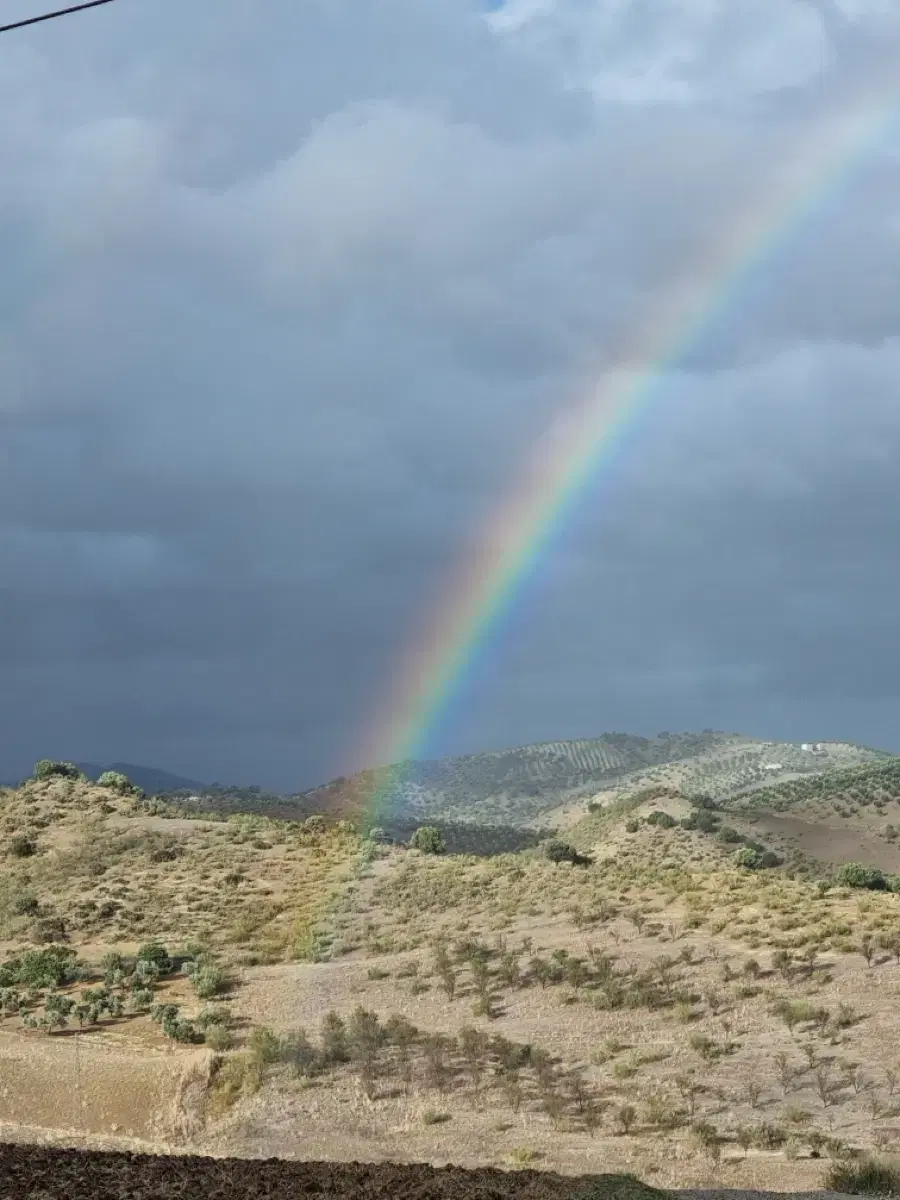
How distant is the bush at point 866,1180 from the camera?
18.1 m

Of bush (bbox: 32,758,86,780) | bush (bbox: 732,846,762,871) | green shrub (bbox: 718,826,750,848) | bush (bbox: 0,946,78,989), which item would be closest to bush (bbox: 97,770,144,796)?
bush (bbox: 32,758,86,780)

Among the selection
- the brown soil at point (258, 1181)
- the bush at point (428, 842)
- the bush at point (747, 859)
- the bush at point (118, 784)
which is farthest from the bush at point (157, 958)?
the bush at point (747, 859)

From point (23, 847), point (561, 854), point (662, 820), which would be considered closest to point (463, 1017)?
point (561, 854)

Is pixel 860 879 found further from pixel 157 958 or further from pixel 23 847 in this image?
pixel 23 847

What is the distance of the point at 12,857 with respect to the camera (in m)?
60.0

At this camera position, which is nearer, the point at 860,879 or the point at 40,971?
the point at 40,971

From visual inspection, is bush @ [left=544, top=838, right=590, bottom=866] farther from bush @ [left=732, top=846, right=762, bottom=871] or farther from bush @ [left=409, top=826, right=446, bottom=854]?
bush @ [left=732, top=846, right=762, bottom=871]

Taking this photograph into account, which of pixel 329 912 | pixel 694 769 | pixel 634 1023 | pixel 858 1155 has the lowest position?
pixel 858 1155

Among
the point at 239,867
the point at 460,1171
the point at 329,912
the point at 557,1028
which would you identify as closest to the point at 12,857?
the point at 239,867

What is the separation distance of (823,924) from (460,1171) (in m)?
21.8

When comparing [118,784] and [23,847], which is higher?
[118,784]

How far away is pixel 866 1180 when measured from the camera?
1828 centimetres

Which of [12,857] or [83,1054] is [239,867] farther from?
[83,1054]

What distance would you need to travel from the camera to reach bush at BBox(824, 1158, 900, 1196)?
18062 mm
